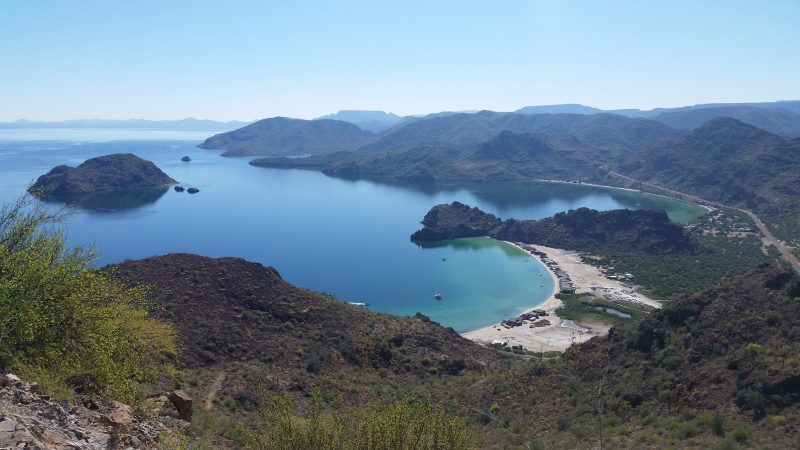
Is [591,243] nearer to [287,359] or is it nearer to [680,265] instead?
[680,265]

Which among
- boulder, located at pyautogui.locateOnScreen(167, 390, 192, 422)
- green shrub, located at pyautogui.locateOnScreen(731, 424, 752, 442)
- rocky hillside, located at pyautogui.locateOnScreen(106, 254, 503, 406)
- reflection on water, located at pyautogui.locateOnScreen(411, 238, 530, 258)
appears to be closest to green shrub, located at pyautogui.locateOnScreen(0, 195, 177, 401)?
boulder, located at pyautogui.locateOnScreen(167, 390, 192, 422)

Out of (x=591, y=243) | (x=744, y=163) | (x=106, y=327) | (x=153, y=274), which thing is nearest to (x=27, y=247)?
(x=106, y=327)

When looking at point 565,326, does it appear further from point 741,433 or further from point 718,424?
point 741,433

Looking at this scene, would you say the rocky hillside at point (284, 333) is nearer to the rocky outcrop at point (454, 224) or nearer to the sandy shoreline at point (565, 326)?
the sandy shoreline at point (565, 326)

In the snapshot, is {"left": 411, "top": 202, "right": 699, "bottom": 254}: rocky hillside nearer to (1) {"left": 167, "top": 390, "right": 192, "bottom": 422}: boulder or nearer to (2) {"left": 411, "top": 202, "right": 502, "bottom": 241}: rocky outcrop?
(2) {"left": 411, "top": 202, "right": 502, "bottom": 241}: rocky outcrop

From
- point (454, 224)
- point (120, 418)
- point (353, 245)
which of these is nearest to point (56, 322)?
point (120, 418)

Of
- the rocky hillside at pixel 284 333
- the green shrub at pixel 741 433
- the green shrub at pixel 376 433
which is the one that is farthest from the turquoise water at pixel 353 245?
the green shrub at pixel 376 433
